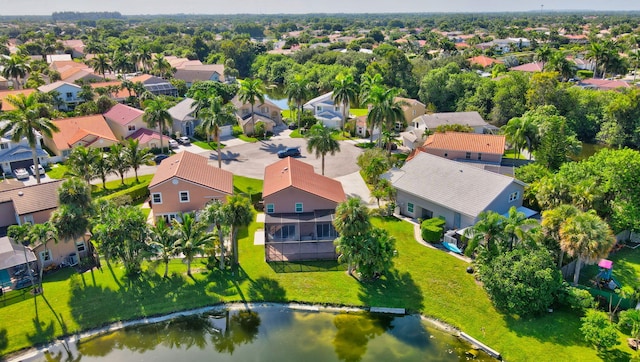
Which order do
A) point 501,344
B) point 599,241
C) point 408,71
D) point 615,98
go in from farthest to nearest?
point 408,71 < point 615,98 < point 599,241 < point 501,344

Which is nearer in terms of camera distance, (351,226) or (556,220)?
(556,220)

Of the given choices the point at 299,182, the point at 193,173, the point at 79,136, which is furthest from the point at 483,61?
the point at 193,173

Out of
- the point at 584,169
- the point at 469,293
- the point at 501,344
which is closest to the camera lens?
the point at 501,344

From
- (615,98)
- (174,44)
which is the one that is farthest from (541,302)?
(174,44)

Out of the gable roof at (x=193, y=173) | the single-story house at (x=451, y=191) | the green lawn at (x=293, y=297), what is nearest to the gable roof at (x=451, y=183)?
the single-story house at (x=451, y=191)

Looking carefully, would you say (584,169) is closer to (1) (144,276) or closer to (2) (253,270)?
(2) (253,270)

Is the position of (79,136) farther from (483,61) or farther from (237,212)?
(483,61)
